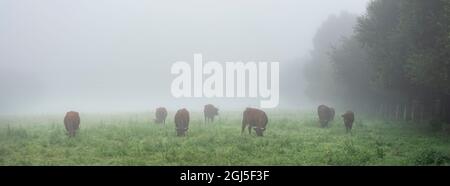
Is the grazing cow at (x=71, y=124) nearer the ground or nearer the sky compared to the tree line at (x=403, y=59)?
nearer the ground

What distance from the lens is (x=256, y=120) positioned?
104 feet

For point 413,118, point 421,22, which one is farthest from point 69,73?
point 421,22

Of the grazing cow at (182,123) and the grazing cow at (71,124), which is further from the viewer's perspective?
the grazing cow at (182,123)

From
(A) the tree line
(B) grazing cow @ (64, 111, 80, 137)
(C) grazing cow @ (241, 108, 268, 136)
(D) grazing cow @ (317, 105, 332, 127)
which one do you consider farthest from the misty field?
(D) grazing cow @ (317, 105, 332, 127)

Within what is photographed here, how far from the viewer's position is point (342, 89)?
7731cm

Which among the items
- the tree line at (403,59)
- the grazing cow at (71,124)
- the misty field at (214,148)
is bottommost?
the misty field at (214,148)

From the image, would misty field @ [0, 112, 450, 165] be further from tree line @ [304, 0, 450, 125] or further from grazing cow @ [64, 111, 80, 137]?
tree line @ [304, 0, 450, 125]

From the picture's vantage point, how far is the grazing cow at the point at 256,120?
30.8 m

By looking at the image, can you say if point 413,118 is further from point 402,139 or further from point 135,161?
point 135,161

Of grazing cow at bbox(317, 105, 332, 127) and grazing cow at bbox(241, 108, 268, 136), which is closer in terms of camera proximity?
grazing cow at bbox(241, 108, 268, 136)

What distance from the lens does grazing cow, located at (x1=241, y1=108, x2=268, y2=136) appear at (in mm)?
30766

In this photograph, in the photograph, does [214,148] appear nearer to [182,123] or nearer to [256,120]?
[182,123]

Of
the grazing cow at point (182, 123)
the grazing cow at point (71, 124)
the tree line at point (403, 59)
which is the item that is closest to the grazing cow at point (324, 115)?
the tree line at point (403, 59)

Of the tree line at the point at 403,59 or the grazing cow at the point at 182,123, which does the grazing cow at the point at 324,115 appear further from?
the grazing cow at the point at 182,123
